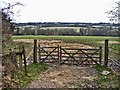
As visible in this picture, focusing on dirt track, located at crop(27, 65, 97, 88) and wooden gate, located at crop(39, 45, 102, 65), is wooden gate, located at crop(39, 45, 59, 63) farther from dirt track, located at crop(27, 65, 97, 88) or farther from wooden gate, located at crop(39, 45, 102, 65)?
dirt track, located at crop(27, 65, 97, 88)

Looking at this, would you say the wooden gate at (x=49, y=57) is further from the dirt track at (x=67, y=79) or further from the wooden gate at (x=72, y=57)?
the dirt track at (x=67, y=79)

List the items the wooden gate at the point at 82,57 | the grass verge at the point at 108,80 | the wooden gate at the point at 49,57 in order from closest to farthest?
the grass verge at the point at 108,80 → the wooden gate at the point at 82,57 → the wooden gate at the point at 49,57

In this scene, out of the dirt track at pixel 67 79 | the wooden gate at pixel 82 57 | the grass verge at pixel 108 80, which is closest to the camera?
the grass verge at pixel 108 80

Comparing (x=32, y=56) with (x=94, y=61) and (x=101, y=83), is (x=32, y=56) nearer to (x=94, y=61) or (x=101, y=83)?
(x=94, y=61)

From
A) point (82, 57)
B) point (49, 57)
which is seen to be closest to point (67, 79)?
point (82, 57)

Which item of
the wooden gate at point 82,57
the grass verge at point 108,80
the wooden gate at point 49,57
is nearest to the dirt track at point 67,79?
the grass verge at point 108,80

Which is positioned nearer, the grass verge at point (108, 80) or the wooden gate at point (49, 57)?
the grass verge at point (108, 80)

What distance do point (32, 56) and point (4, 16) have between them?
9610 millimetres

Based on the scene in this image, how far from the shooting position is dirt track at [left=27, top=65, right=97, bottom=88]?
9.98 meters

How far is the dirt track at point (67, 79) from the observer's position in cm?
998

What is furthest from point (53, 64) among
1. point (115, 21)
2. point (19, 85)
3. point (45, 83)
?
point (115, 21)

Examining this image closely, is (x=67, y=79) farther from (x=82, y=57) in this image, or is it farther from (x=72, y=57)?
(x=82, y=57)

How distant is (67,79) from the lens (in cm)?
1109

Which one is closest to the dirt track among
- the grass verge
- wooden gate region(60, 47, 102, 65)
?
the grass verge
